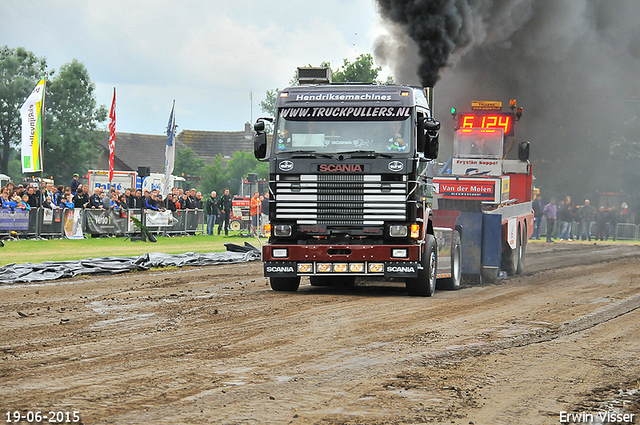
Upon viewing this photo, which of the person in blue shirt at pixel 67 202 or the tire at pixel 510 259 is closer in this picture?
the tire at pixel 510 259

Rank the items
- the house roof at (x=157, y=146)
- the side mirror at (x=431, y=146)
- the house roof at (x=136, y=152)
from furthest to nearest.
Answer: the house roof at (x=157, y=146) < the house roof at (x=136, y=152) < the side mirror at (x=431, y=146)

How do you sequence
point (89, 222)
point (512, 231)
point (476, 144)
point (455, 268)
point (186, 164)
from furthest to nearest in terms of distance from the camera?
point (186, 164) < point (89, 222) < point (476, 144) < point (512, 231) < point (455, 268)

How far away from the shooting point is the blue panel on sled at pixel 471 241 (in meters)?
Result: 16.5

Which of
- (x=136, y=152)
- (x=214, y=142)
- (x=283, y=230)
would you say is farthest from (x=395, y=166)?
(x=214, y=142)

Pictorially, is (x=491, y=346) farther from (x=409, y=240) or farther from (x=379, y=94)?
(x=379, y=94)

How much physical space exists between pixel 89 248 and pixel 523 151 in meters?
11.7

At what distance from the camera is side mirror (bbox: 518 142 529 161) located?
19422mm

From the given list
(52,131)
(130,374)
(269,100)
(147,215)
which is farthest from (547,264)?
(269,100)

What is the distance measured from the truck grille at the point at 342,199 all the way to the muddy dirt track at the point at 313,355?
1.28 metres

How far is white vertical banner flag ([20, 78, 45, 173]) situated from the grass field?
7.48 ft

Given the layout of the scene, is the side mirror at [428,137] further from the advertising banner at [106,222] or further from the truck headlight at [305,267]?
the advertising banner at [106,222]

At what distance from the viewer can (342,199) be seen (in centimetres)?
1302

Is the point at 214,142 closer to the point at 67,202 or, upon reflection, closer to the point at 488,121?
the point at 67,202

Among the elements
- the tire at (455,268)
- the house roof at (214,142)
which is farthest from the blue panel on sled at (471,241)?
the house roof at (214,142)
